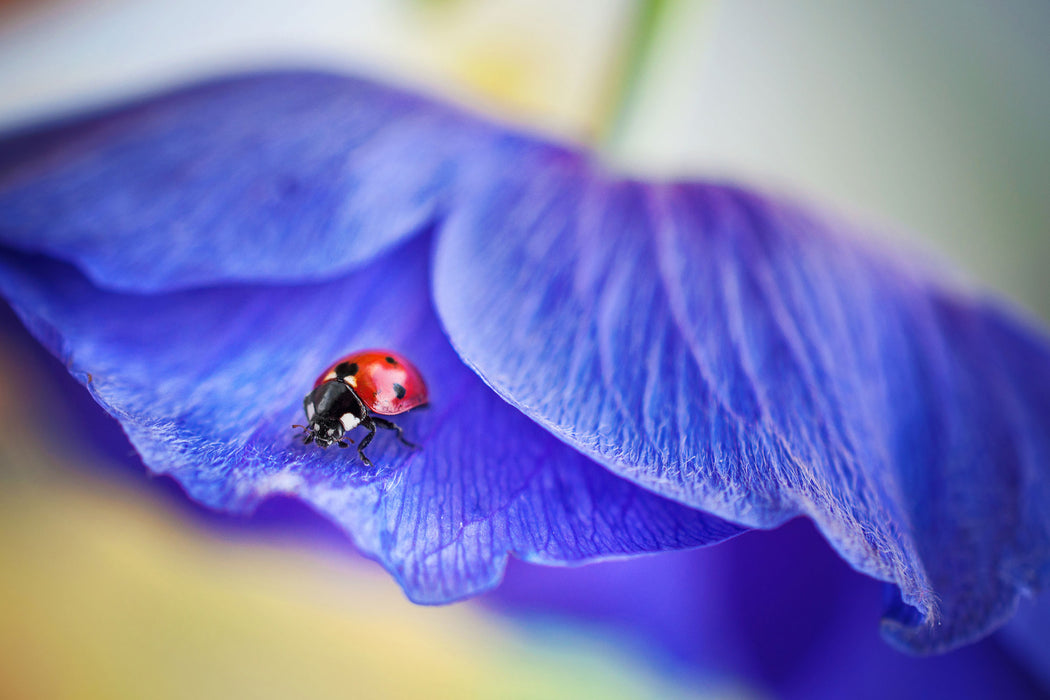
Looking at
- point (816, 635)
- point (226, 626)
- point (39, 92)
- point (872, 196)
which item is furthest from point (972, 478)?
point (39, 92)

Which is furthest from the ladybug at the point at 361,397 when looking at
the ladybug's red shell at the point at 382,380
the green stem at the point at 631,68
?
the green stem at the point at 631,68

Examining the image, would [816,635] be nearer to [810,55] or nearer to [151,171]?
[151,171]

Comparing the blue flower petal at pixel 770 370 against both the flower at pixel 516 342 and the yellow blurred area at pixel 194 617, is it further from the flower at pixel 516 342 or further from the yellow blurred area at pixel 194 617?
the yellow blurred area at pixel 194 617

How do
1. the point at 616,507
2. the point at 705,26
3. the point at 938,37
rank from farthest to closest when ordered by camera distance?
the point at 938,37 < the point at 705,26 < the point at 616,507

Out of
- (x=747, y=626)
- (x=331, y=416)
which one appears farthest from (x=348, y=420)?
(x=747, y=626)

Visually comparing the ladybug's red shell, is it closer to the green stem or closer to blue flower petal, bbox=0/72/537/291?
blue flower petal, bbox=0/72/537/291

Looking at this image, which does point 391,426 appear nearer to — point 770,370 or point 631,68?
point 770,370

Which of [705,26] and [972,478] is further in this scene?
[705,26]
